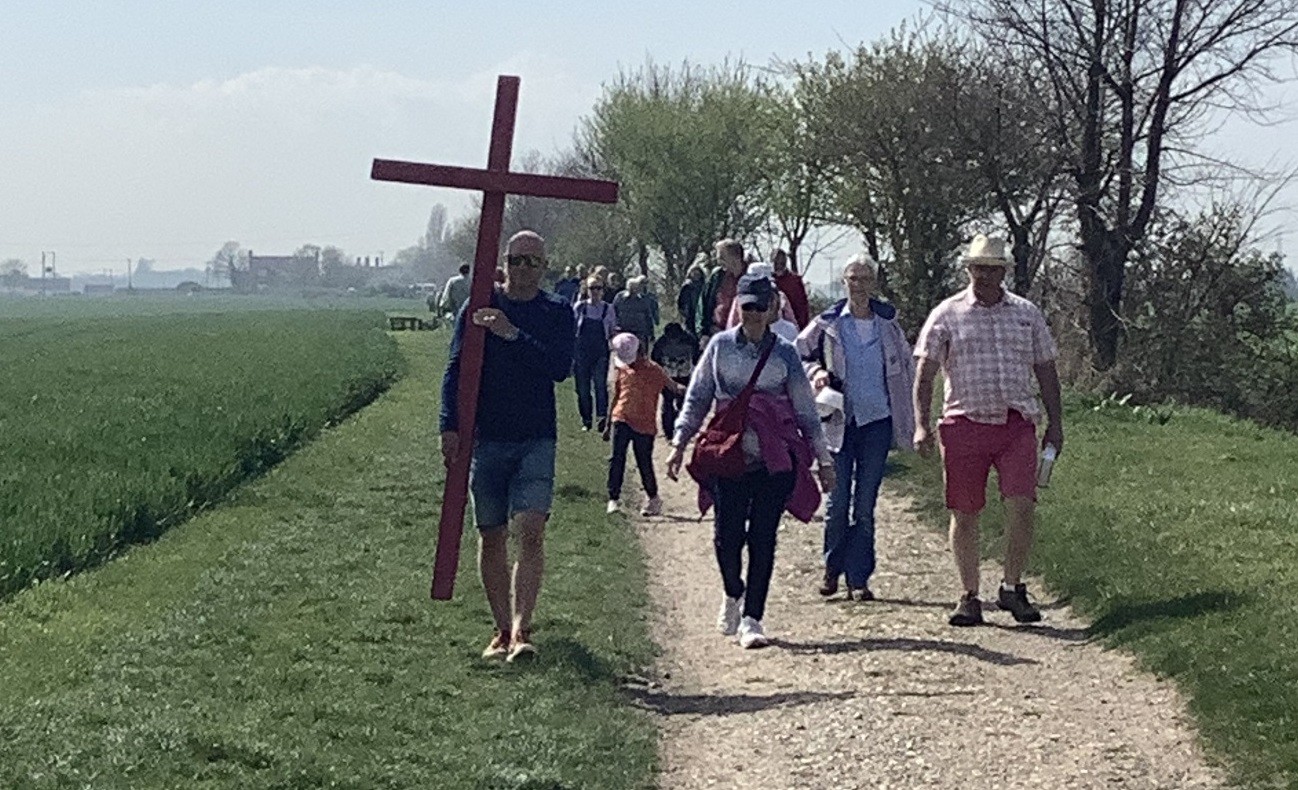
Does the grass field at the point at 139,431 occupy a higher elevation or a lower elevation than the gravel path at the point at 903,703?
lower

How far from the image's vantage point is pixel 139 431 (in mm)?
19094

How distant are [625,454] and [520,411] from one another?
20.4 feet

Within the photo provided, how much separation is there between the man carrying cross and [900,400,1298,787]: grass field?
273 centimetres

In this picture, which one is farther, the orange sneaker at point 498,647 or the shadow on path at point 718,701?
the orange sneaker at point 498,647

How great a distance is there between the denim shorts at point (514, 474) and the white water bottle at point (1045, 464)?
8.32 ft

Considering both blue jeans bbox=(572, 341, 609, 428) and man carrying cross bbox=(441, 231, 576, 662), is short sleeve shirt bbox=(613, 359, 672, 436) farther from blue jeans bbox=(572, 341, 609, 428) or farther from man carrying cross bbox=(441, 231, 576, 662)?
man carrying cross bbox=(441, 231, 576, 662)

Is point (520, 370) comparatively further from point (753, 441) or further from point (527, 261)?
point (753, 441)

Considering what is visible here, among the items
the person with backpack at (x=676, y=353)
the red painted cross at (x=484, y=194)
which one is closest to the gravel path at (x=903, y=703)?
the red painted cross at (x=484, y=194)

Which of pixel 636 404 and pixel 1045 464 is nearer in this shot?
pixel 1045 464

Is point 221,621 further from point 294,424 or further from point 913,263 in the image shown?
point 913,263


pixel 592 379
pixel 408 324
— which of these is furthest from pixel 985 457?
pixel 408 324

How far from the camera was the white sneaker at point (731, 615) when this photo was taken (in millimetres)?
9758

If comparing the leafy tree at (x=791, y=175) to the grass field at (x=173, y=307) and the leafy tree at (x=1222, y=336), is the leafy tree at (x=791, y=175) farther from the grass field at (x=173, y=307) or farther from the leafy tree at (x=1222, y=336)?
the grass field at (x=173, y=307)

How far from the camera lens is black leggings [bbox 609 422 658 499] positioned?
47.9 ft
